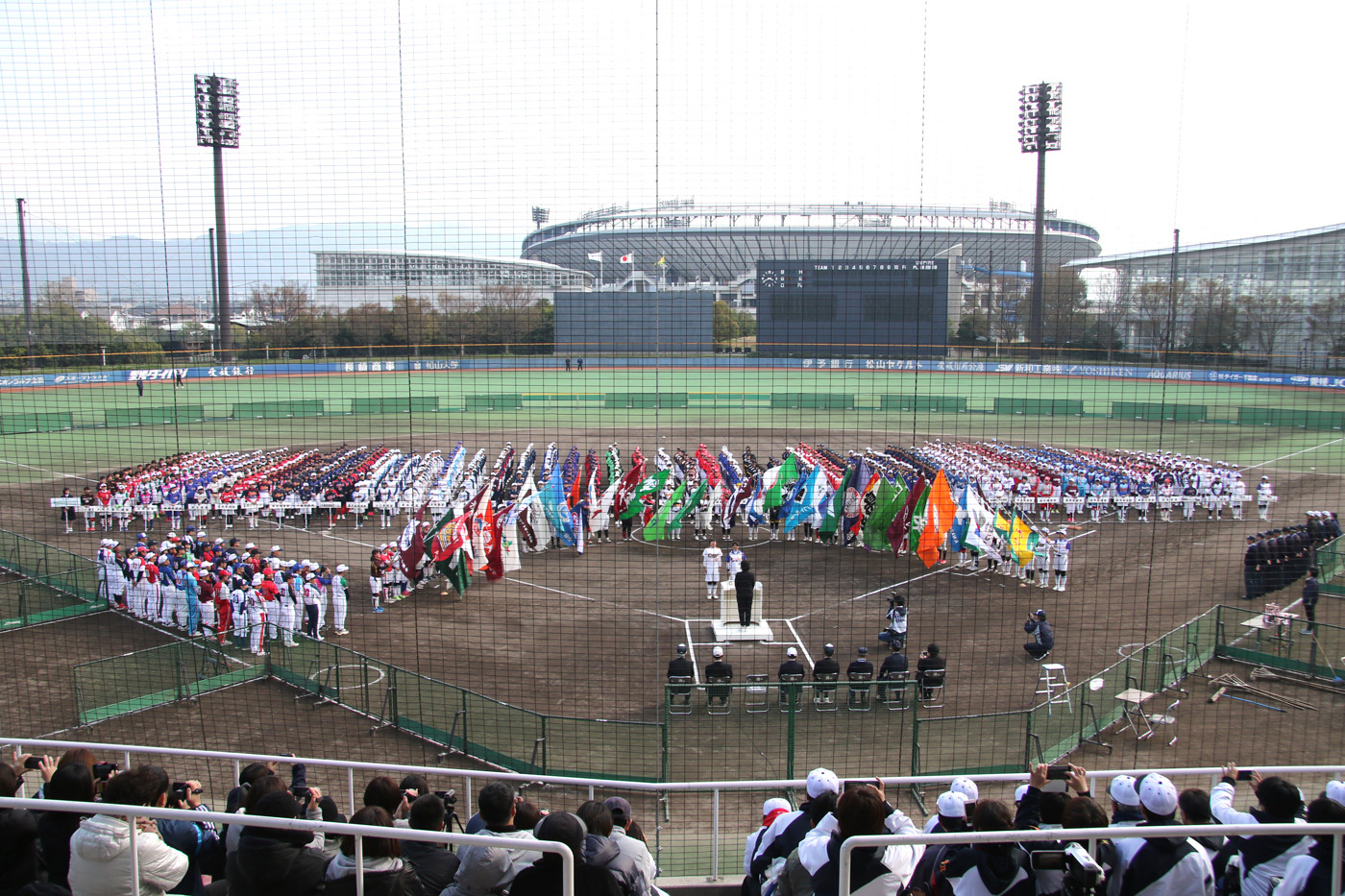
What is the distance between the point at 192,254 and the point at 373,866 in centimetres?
730

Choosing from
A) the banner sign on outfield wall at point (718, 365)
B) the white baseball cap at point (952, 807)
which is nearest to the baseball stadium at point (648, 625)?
the white baseball cap at point (952, 807)

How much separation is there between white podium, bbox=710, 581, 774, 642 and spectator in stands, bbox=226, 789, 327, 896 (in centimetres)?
716

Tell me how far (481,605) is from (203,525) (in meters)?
7.67

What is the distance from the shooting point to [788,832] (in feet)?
9.13

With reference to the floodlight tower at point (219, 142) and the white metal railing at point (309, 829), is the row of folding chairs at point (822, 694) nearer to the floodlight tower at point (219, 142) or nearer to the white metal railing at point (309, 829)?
the white metal railing at point (309, 829)

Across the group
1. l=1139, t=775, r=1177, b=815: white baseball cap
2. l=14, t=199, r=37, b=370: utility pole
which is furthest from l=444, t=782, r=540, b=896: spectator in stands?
l=14, t=199, r=37, b=370: utility pole

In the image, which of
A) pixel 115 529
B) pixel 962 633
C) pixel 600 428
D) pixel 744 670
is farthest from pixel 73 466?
pixel 962 633

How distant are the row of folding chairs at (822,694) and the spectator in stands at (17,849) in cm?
402

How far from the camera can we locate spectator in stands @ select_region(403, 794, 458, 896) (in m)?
2.52

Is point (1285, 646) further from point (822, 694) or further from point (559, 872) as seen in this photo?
point (559, 872)

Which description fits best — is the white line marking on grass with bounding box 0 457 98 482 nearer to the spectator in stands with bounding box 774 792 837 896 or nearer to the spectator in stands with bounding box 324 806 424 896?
the spectator in stands with bounding box 324 806 424 896

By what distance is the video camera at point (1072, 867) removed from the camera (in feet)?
7.28

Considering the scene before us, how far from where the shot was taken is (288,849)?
7.86ft

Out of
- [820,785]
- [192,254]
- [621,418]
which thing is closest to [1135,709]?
[820,785]
